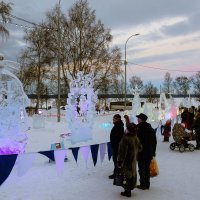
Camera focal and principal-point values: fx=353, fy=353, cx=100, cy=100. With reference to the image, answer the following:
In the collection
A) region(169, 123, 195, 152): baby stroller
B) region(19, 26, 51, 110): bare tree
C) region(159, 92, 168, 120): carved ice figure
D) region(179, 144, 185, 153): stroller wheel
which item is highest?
region(19, 26, 51, 110): bare tree

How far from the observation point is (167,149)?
1452cm

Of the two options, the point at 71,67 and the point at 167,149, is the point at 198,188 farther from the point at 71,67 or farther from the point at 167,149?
the point at 71,67

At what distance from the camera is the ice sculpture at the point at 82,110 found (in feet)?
57.8

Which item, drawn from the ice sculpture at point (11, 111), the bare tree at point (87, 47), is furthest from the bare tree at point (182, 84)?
the ice sculpture at point (11, 111)

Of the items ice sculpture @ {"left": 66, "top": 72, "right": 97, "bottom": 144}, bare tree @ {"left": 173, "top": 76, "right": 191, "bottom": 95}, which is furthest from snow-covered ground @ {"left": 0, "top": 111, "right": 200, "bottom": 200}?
bare tree @ {"left": 173, "top": 76, "right": 191, "bottom": 95}

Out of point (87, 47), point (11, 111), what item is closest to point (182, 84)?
point (87, 47)

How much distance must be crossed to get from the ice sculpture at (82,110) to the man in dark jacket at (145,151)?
29.9ft

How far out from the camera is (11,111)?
12.9 meters

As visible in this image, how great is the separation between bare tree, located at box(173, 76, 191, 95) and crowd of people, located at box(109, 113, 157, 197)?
94852mm

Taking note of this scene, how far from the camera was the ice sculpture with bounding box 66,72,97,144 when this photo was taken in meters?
17.6

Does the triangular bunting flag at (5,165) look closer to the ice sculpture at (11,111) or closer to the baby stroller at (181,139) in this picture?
the ice sculpture at (11,111)

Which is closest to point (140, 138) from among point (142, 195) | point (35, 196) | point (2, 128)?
point (142, 195)

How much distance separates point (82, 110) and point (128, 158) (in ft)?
39.3

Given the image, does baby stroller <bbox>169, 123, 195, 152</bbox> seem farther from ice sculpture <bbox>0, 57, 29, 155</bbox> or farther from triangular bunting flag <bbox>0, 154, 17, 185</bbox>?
triangular bunting flag <bbox>0, 154, 17, 185</bbox>
